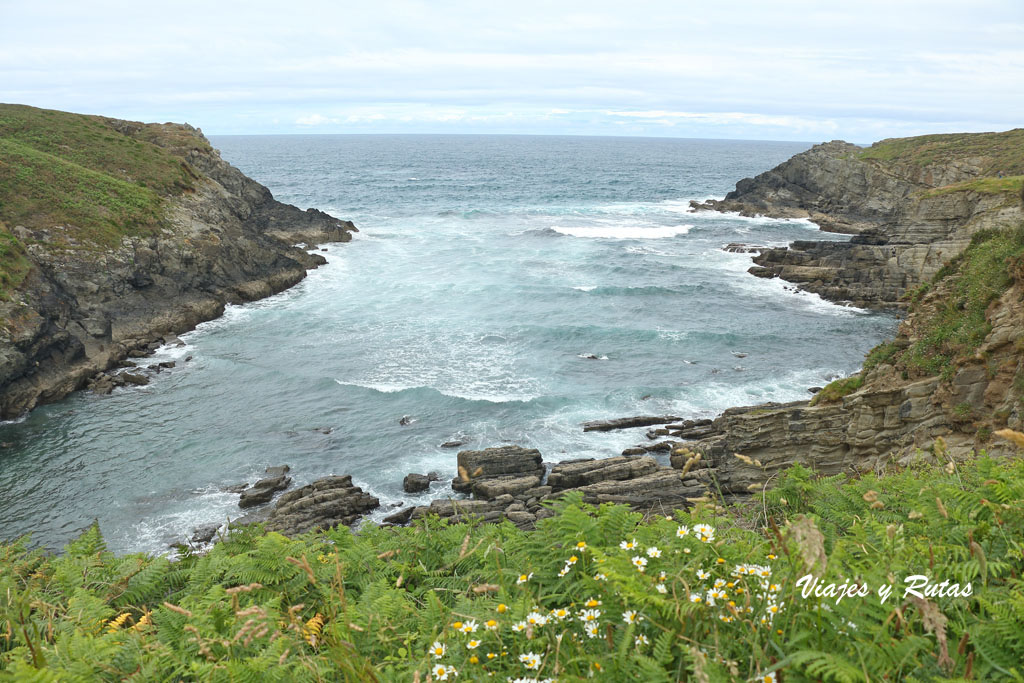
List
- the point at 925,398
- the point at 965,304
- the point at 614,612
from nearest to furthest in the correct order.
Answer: the point at 614,612 < the point at 925,398 < the point at 965,304

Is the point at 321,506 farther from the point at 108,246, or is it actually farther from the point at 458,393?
the point at 108,246

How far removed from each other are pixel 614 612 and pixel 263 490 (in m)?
21.6

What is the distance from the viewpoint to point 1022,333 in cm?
1441

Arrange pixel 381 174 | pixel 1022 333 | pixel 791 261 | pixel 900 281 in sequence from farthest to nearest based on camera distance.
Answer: pixel 381 174
pixel 791 261
pixel 900 281
pixel 1022 333

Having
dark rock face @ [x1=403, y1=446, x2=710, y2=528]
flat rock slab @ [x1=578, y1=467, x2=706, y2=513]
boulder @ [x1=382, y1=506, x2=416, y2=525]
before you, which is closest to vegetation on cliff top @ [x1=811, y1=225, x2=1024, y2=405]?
flat rock slab @ [x1=578, y1=467, x2=706, y2=513]

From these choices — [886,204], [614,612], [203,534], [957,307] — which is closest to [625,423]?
[957,307]

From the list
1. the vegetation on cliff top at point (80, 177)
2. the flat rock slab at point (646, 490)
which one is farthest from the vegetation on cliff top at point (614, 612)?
the vegetation on cliff top at point (80, 177)

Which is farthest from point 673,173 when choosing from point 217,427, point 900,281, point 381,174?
point 217,427

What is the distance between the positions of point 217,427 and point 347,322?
14.6 m

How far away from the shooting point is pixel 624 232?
7469 cm

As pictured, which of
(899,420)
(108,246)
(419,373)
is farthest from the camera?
(108,246)

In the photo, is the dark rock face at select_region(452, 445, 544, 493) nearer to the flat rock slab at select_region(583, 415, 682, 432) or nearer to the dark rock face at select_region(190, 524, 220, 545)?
the flat rock slab at select_region(583, 415, 682, 432)

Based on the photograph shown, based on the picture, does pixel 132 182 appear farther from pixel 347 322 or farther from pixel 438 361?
pixel 438 361

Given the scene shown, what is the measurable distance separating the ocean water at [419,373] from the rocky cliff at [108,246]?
216cm
